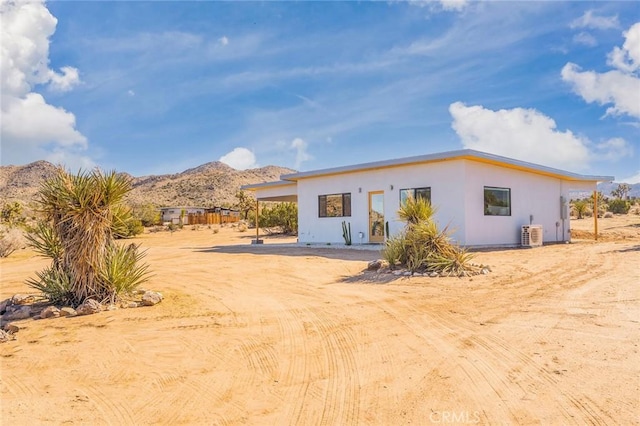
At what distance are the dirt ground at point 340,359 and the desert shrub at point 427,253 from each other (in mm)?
1388

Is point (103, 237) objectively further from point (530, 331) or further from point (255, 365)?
point (530, 331)

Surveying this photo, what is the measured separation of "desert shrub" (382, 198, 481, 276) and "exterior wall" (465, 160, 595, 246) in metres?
5.27

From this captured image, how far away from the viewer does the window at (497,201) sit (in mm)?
15245

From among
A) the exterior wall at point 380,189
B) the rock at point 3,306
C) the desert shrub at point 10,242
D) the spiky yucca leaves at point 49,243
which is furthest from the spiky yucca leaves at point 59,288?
the desert shrub at point 10,242

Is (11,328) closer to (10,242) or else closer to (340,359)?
(340,359)

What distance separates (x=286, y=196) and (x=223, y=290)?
14.0m

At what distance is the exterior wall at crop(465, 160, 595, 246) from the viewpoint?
14.7 m

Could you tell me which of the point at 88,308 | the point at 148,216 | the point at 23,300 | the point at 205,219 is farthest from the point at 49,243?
the point at 205,219

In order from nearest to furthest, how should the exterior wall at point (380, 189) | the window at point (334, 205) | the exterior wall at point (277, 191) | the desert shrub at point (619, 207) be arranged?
the exterior wall at point (380, 189), the window at point (334, 205), the exterior wall at point (277, 191), the desert shrub at point (619, 207)

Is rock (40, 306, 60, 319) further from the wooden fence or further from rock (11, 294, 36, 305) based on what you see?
the wooden fence

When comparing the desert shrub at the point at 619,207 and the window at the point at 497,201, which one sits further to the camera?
the desert shrub at the point at 619,207

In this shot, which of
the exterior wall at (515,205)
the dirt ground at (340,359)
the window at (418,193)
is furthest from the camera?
the window at (418,193)

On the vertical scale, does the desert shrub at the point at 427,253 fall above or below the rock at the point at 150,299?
above

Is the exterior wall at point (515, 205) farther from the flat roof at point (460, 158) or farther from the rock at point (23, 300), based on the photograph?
the rock at point (23, 300)
